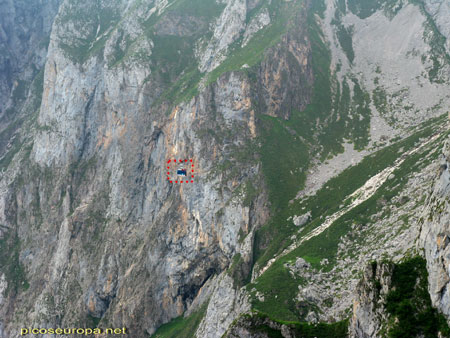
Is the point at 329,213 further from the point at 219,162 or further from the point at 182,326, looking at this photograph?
the point at 182,326

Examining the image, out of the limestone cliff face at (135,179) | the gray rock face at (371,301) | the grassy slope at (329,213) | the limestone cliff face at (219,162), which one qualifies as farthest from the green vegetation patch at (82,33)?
the gray rock face at (371,301)

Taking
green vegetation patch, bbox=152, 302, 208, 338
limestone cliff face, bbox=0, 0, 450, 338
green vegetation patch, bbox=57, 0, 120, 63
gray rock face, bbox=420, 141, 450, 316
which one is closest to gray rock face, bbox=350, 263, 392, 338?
gray rock face, bbox=420, 141, 450, 316

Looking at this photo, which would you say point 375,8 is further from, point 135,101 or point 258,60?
point 135,101

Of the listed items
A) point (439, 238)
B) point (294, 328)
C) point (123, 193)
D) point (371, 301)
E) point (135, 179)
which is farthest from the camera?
point (135, 179)

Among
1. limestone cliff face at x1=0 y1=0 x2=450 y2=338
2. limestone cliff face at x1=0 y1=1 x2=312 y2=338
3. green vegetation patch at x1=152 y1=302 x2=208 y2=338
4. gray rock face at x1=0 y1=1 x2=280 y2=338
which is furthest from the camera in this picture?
gray rock face at x1=0 y1=1 x2=280 y2=338

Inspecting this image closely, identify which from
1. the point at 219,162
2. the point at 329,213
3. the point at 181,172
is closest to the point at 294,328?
the point at 329,213

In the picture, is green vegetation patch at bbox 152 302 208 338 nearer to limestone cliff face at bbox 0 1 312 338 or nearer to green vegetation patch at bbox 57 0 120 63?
limestone cliff face at bbox 0 1 312 338

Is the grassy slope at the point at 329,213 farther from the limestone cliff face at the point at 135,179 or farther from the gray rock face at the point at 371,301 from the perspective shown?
the gray rock face at the point at 371,301

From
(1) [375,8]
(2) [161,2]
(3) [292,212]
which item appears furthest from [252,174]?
(2) [161,2]
